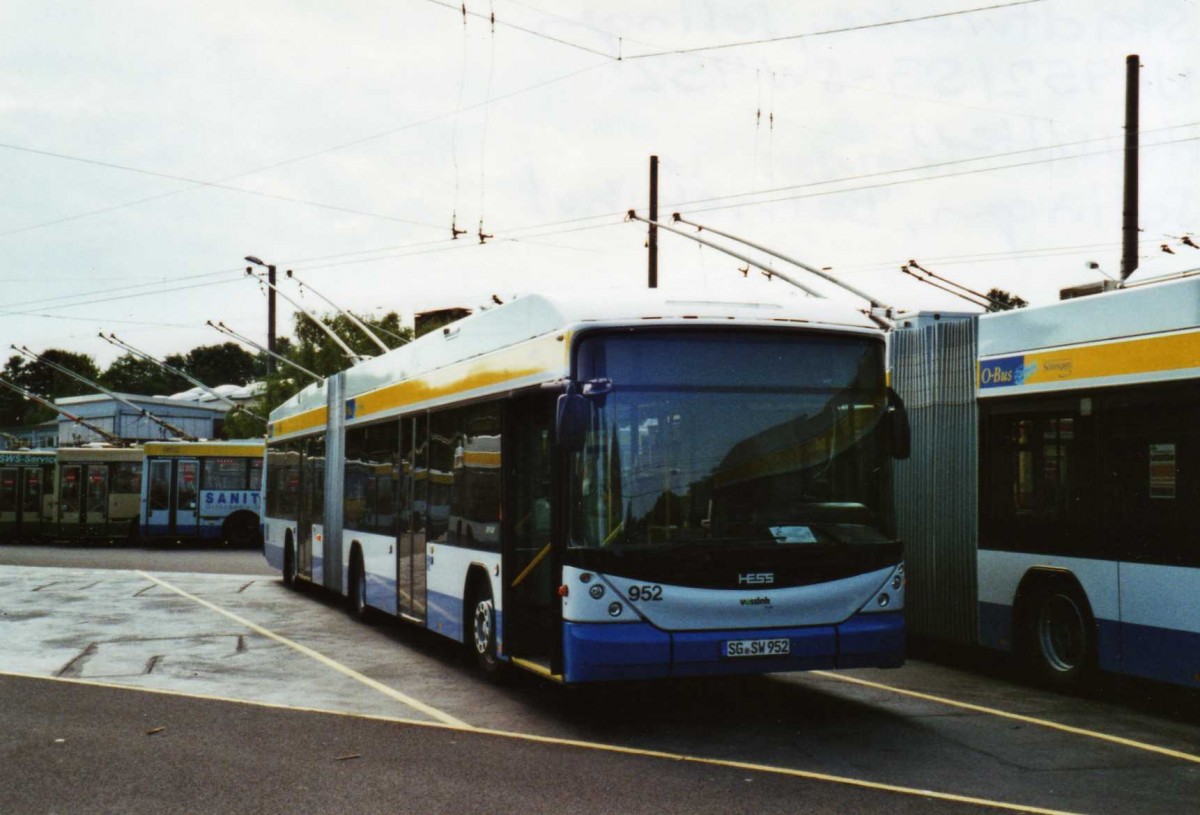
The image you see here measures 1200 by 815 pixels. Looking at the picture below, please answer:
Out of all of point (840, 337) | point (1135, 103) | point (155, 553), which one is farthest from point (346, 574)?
point (155, 553)

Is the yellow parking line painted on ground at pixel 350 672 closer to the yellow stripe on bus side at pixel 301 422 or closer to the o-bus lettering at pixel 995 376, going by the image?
the yellow stripe on bus side at pixel 301 422

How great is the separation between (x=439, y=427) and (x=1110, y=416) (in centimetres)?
584

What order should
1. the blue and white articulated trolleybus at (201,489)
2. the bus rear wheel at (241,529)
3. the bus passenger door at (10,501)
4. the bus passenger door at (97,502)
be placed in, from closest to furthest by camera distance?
the blue and white articulated trolleybus at (201,489) → the bus rear wheel at (241,529) → the bus passenger door at (97,502) → the bus passenger door at (10,501)

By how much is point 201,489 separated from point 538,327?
1186 inches

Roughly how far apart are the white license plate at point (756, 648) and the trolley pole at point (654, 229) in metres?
17.2

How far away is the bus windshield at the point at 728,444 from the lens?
905 centimetres

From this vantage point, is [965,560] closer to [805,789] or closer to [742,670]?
[742,670]

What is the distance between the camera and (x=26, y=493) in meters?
40.5

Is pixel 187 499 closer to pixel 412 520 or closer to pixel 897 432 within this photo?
pixel 412 520

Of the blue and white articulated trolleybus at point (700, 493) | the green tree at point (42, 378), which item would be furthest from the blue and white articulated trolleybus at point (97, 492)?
the green tree at point (42, 378)

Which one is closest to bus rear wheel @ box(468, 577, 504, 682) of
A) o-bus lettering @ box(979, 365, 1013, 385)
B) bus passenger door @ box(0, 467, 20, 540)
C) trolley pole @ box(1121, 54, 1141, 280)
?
o-bus lettering @ box(979, 365, 1013, 385)

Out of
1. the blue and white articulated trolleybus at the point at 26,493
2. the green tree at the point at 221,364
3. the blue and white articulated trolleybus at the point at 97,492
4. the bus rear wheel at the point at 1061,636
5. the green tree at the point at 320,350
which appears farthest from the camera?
the green tree at the point at 221,364

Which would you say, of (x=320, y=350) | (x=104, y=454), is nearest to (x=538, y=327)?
(x=104, y=454)

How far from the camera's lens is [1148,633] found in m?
9.64
